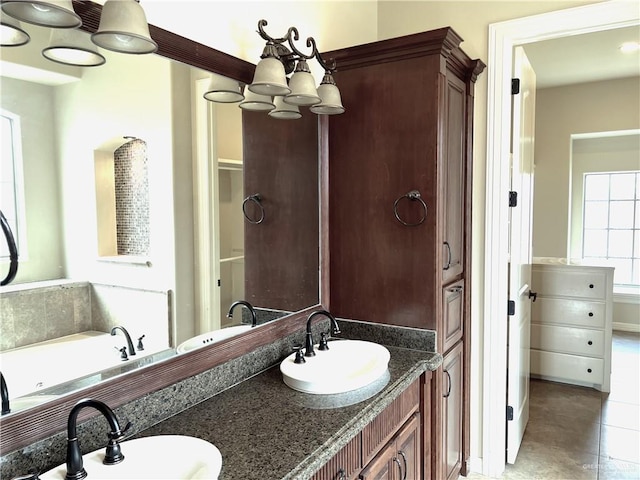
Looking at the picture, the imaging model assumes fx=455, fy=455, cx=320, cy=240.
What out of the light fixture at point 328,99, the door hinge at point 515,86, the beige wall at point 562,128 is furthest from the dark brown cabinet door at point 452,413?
the beige wall at point 562,128

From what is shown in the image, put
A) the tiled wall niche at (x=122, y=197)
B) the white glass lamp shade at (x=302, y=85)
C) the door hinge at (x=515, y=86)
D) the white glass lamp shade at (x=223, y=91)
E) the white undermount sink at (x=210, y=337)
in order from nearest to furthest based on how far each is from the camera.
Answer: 1. the tiled wall niche at (x=122, y=197)
2. the white undermount sink at (x=210, y=337)
3. the white glass lamp shade at (x=223, y=91)
4. the white glass lamp shade at (x=302, y=85)
5. the door hinge at (x=515, y=86)

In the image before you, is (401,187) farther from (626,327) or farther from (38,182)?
(626,327)

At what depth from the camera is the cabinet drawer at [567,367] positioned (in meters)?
3.63

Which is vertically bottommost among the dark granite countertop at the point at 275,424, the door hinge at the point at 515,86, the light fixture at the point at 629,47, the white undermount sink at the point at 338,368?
the dark granite countertop at the point at 275,424

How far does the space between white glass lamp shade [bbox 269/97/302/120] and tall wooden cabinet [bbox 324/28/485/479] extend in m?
0.22

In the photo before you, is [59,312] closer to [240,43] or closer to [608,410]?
[240,43]

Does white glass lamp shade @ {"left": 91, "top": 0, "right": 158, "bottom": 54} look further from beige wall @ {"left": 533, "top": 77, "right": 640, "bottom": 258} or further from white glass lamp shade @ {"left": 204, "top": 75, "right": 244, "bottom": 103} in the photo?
beige wall @ {"left": 533, "top": 77, "right": 640, "bottom": 258}

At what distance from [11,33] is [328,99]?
42.6 inches

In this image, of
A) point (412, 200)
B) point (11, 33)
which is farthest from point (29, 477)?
point (412, 200)

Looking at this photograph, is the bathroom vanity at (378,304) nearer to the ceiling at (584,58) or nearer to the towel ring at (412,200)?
the towel ring at (412,200)

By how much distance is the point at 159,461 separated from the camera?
1063mm

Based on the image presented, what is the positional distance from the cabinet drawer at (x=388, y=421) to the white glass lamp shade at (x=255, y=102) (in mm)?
1200

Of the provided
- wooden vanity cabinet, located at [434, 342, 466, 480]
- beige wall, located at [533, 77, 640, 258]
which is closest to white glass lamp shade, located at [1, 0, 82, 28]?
wooden vanity cabinet, located at [434, 342, 466, 480]

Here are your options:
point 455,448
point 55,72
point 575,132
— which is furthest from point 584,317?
point 55,72
